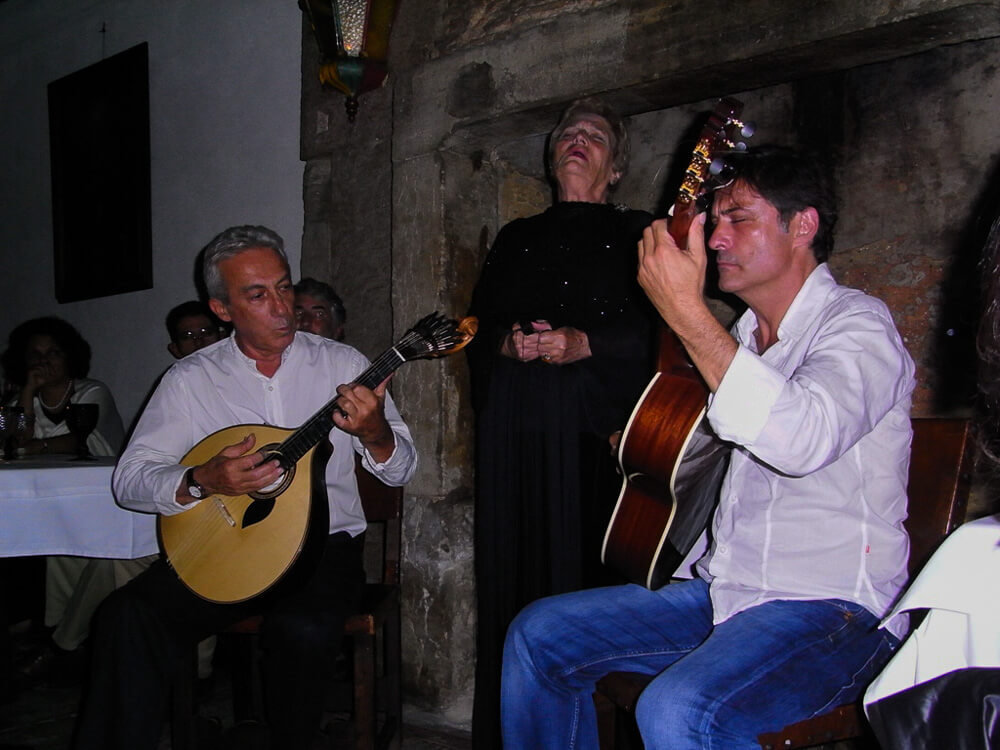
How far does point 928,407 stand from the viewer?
9.27 feet

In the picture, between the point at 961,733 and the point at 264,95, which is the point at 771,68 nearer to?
the point at 961,733

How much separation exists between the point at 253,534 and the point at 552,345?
3.28 feet

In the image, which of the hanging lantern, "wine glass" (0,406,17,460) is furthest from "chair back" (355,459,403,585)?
the hanging lantern

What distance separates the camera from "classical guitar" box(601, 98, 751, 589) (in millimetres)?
1871

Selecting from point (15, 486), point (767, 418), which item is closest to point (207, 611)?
point (15, 486)

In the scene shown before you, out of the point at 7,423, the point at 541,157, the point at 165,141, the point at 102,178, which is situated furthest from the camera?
the point at 102,178

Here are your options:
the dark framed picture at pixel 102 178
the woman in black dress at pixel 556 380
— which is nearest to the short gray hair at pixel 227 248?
the woman in black dress at pixel 556 380

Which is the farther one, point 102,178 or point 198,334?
point 102,178

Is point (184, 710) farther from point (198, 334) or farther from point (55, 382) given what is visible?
point (55, 382)

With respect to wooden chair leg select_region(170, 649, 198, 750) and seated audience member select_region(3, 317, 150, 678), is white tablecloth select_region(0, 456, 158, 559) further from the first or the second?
seated audience member select_region(3, 317, 150, 678)

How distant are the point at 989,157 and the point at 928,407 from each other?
846mm

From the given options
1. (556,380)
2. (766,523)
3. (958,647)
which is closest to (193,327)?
(556,380)

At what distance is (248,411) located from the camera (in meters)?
2.57

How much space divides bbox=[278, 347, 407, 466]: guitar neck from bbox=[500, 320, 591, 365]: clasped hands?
Result: 0.35m
